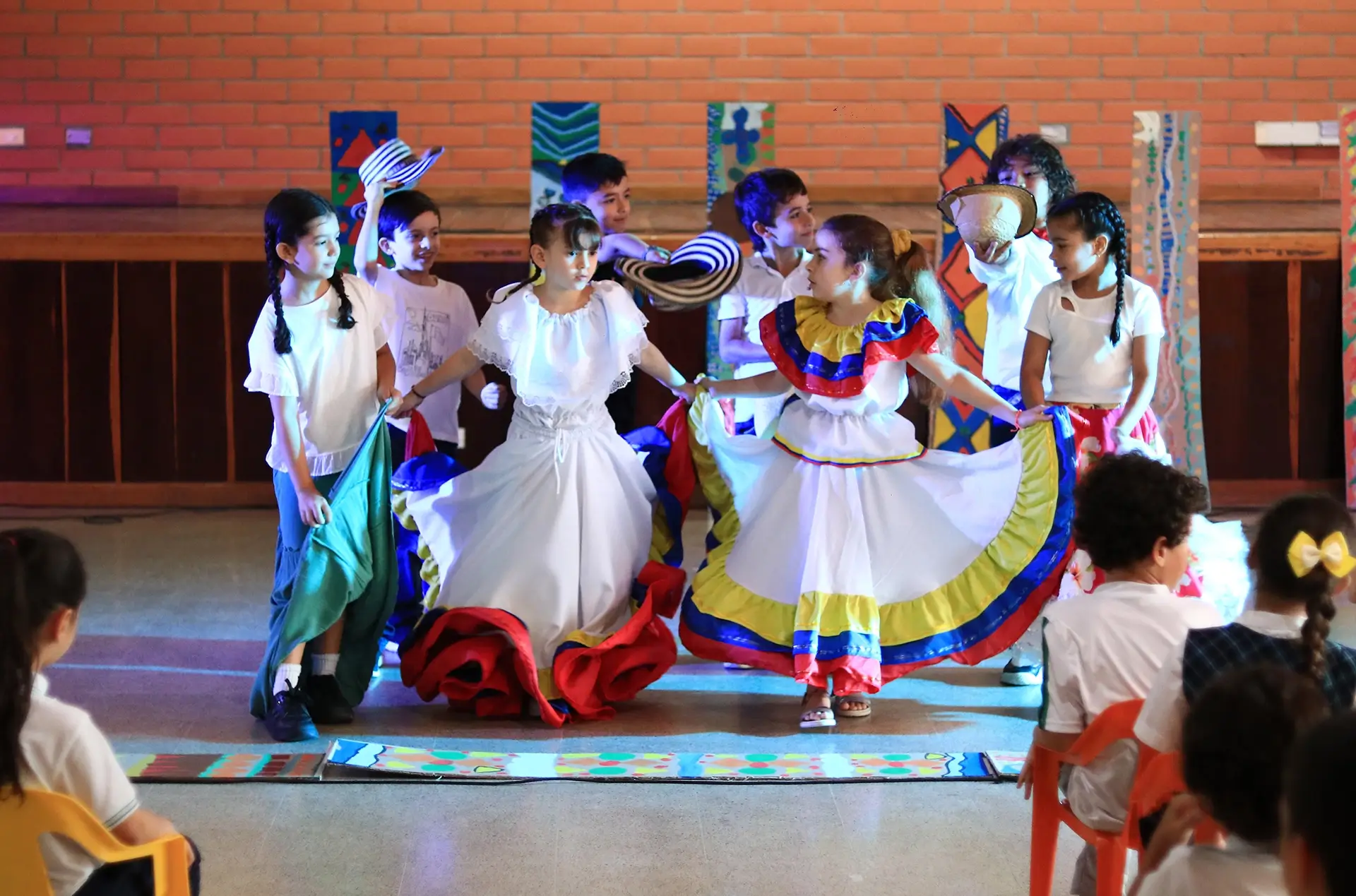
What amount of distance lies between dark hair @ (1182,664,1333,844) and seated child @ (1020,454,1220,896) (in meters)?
0.61

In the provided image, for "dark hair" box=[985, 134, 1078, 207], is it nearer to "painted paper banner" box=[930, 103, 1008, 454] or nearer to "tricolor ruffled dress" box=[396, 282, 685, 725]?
"painted paper banner" box=[930, 103, 1008, 454]

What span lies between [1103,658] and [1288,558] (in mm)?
352

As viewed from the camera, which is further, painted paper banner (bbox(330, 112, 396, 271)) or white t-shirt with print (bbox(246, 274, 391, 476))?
painted paper banner (bbox(330, 112, 396, 271))

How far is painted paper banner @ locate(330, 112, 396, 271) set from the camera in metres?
5.10

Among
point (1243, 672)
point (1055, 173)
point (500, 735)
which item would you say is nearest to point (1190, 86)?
point (1055, 173)

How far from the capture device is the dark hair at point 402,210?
442 centimetres

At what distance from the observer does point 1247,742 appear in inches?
62.3

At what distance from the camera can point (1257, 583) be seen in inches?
81.2

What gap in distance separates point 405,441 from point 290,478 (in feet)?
2.14

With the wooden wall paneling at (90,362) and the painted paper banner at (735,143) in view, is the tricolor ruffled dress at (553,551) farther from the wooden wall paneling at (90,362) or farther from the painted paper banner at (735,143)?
the wooden wall paneling at (90,362)

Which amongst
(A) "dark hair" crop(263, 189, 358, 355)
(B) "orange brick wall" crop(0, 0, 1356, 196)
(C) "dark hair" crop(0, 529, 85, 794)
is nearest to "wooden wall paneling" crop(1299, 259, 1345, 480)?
(B) "orange brick wall" crop(0, 0, 1356, 196)

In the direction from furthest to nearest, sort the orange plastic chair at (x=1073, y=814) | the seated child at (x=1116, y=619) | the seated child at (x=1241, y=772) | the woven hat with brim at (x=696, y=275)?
1. the woven hat with brim at (x=696, y=275)
2. the seated child at (x=1116, y=619)
3. the orange plastic chair at (x=1073, y=814)
4. the seated child at (x=1241, y=772)

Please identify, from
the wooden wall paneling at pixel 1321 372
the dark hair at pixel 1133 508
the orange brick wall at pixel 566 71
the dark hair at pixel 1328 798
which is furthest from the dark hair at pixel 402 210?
the wooden wall paneling at pixel 1321 372

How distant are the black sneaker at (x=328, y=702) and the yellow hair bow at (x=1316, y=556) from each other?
2411 millimetres
